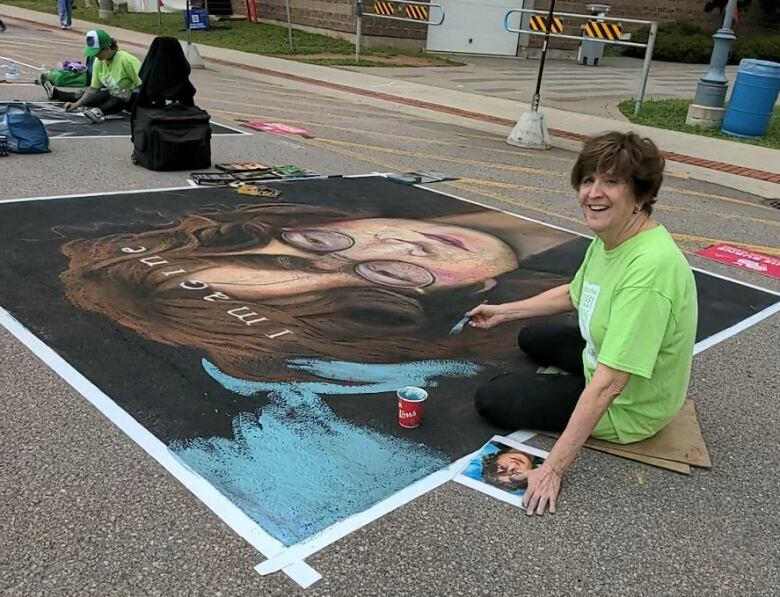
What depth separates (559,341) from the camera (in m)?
3.85

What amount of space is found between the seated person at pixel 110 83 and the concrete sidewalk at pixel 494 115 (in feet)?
16.2

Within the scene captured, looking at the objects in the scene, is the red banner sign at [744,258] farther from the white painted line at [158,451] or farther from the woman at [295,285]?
the white painted line at [158,451]

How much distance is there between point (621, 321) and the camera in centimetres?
276

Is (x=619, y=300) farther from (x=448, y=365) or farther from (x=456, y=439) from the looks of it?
(x=448, y=365)

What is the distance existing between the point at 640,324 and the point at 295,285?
2.67 meters

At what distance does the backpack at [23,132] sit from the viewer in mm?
7984

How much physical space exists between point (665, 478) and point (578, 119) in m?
11.0

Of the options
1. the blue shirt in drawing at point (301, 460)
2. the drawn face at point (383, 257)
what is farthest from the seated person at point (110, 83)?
the blue shirt in drawing at point (301, 460)

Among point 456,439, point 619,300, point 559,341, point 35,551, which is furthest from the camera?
point 559,341

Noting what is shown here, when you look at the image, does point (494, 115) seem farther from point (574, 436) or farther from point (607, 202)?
point (574, 436)

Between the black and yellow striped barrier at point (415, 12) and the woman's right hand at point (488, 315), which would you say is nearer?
the woman's right hand at point (488, 315)

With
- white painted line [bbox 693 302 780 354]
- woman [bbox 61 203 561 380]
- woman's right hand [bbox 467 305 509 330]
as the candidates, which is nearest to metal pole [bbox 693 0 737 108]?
woman [bbox 61 203 561 380]

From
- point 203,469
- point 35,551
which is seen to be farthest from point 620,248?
point 35,551

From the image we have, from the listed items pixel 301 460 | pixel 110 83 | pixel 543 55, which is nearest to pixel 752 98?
pixel 543 55
